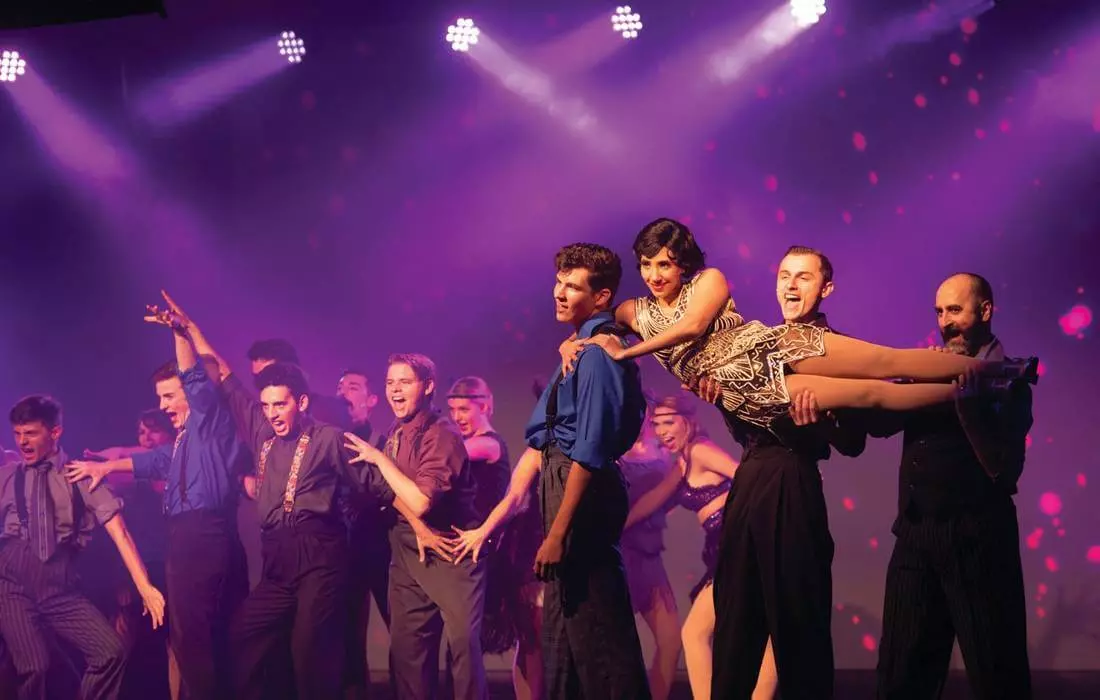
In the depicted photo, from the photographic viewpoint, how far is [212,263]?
7.11 m

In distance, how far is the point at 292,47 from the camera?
7.19 m

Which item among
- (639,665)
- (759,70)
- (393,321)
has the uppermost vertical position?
(759,70)

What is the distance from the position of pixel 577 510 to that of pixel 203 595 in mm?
3004

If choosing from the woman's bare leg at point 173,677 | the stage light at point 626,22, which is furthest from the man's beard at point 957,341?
the woman's bare leg at point 173,677

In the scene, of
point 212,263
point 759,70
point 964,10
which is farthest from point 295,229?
point 964,10

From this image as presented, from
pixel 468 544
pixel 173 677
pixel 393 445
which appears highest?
pixel 393 445

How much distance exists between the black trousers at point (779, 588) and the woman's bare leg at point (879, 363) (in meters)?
0.32

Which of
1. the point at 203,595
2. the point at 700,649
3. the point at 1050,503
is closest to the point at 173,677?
the point at 203,595

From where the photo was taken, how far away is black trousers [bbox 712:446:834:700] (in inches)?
135

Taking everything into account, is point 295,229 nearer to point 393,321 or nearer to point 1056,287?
point 393,321

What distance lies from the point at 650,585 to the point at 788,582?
91.3 inches

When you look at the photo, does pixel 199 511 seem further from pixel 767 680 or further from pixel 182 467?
pixel 767 680

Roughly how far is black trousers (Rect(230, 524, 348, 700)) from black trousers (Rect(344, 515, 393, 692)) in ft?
0.36

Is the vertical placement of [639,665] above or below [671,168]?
below
